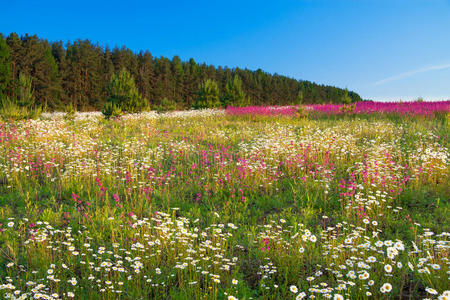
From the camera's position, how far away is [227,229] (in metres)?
4.57

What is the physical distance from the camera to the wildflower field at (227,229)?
9.72ft

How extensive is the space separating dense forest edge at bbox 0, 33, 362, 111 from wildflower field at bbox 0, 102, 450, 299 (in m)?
16.1

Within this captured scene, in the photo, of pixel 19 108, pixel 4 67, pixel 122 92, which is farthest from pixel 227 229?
pixel 4 67

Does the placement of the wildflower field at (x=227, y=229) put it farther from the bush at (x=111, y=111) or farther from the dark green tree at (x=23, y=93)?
the bush at (x=111, y=111)

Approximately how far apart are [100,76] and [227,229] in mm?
51335

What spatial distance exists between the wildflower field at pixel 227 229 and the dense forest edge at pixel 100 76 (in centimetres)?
1610

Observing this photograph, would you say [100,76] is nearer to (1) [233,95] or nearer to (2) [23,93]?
(1) [233,95]

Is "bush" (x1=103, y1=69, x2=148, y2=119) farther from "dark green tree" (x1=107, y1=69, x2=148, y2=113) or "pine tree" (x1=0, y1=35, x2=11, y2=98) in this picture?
"pine tree" (x1=0, y1=35, x2=11, y2=98)

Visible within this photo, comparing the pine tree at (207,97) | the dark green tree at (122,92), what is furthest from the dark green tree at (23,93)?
the pine tree at (207,97)

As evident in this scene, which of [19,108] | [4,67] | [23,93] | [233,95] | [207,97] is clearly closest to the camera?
[19,108]

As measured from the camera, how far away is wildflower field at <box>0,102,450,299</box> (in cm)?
296

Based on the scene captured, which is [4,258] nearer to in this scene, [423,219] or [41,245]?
[41,245]

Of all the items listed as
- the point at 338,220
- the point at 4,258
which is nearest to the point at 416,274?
the point at 338,220


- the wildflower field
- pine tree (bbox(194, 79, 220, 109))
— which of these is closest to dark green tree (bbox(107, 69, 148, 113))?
pine tree (bbox(194, 79, 220, 109))
